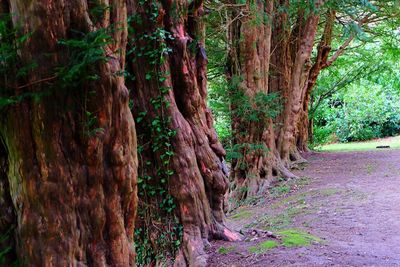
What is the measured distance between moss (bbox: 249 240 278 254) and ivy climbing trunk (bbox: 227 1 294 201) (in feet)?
18.4

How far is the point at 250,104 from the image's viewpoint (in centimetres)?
1091

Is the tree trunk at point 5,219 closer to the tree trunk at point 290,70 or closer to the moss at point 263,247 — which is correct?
the moss at point 263,247

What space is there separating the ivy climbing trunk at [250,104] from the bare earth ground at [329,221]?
1035 mm

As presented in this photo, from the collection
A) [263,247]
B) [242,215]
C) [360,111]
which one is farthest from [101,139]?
[360,111]

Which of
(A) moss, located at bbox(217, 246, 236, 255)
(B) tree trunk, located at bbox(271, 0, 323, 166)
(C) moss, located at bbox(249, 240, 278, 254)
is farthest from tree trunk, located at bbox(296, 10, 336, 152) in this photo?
(A) moss, located at bbox(217, 246, 236, 255)

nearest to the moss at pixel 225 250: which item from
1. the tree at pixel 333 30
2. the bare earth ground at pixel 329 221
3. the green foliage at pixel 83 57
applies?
the bare earth ground at pixel 329 221

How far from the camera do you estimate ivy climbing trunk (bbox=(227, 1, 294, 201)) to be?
10.8 m

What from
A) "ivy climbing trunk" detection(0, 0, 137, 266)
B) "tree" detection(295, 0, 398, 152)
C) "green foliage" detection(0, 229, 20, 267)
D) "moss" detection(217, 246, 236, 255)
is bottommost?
"moss" detection(217, 246, 236, 255)

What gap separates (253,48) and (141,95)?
6109mm

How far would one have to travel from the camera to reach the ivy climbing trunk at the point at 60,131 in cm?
279

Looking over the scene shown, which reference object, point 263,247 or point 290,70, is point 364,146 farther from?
point 263,247

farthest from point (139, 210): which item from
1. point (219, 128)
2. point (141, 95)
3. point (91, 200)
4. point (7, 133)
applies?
point (219, 128)

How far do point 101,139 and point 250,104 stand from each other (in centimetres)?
811

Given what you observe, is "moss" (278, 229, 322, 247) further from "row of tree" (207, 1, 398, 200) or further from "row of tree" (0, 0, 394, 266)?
"row of tree" (207, 1, 398, 200)
